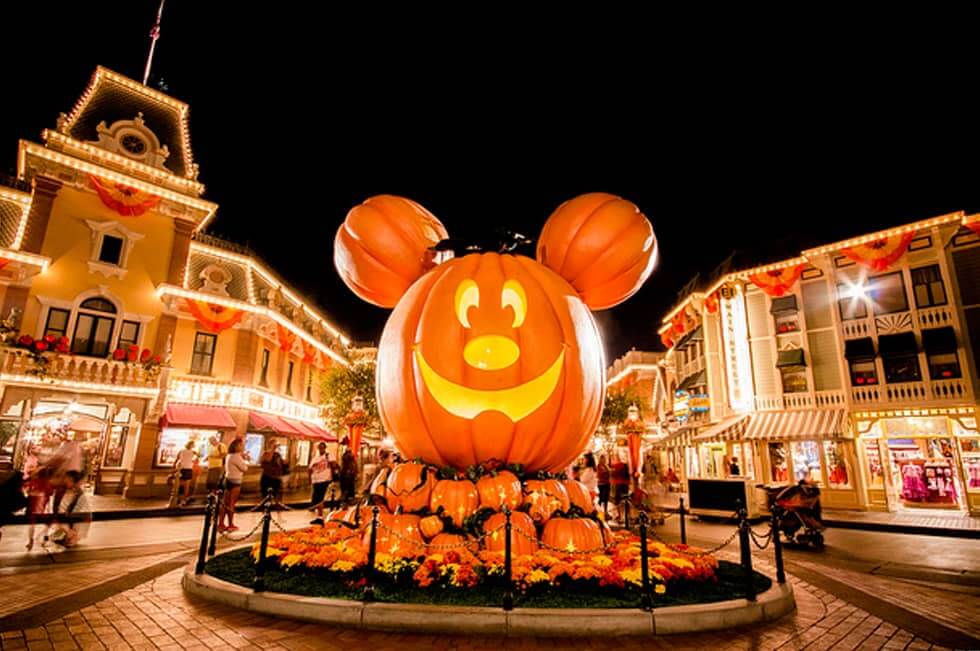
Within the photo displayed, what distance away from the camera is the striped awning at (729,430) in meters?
21.8

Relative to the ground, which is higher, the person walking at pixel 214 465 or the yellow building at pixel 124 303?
the yellow building at pixel 124 303

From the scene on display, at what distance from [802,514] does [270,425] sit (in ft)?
61.8

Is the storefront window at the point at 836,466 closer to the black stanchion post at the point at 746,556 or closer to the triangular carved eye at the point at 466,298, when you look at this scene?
the black stanchion post at the point at 746,556

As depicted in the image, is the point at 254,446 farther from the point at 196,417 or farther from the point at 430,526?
the point at 430,526

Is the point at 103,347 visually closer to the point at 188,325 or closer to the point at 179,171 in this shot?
the point at 188,325

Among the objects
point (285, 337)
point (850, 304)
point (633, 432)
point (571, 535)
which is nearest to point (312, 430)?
point (285, 337)

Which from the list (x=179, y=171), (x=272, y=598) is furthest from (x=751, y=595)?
(x=179, y=171)

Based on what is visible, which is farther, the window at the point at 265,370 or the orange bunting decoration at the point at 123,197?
the window at the point at 265,370

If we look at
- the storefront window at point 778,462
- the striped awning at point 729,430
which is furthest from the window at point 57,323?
the storefront window at point 778,462

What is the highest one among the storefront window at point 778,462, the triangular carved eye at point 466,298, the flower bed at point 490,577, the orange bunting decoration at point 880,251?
the orange bunting decoration at point 880,251

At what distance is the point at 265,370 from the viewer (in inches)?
907

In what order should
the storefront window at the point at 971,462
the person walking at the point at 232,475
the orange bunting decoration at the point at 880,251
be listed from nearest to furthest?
the person walking at the point at 232,475 < the storefront window at the point at 971,462 < the orange bunting decoration at the point at 880,251

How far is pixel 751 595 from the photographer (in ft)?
16.3

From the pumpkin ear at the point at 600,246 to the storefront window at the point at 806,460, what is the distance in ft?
58.9
